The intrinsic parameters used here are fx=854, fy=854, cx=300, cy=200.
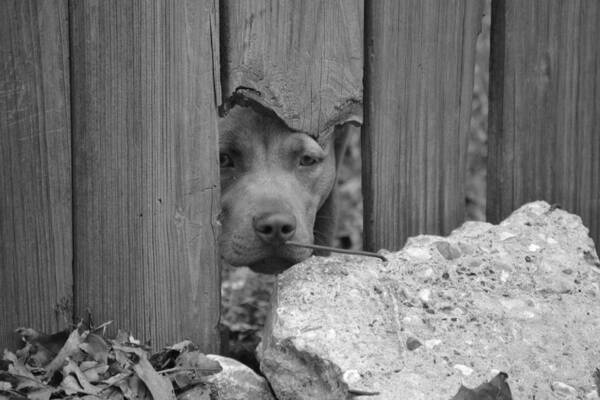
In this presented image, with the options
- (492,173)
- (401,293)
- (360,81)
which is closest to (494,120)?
(492,173)

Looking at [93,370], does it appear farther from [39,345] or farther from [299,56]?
[299,56]

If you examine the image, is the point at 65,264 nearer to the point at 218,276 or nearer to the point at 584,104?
the point at 218,276

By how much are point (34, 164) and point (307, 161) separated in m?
1.70

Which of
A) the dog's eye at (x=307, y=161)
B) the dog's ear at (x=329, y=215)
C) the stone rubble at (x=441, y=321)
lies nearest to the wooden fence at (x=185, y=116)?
the stone rubble at (x=441, y=321)

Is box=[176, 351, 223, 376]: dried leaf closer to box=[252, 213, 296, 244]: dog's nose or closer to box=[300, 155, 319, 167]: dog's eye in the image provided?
box=[252, 213, 296, 244]: dog's nose

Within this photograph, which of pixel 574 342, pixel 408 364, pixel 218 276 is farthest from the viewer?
pixel 218 276

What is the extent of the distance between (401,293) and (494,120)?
3.52ft

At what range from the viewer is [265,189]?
161 inches

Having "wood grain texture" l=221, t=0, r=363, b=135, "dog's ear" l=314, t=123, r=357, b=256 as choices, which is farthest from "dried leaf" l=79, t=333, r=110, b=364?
"dog's ear" l=314, t=123, r=357, b=256

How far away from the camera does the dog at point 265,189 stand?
394 cm

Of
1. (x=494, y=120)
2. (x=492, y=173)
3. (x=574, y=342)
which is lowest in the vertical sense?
(x=574, y=342)

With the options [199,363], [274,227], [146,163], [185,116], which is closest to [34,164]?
[146,163]

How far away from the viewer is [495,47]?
12.1 feet

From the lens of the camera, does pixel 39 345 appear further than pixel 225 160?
No
